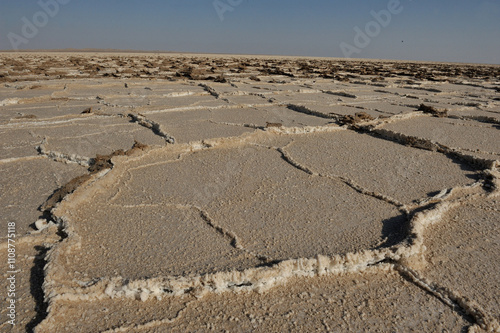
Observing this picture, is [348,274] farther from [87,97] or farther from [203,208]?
[87,97]

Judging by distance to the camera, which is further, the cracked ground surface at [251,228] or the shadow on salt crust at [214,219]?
the shadow on salt crust at [214,219]

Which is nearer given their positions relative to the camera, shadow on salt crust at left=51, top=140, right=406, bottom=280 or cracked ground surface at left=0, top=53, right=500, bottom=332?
cracked ground surface at left=0, top=53, right=500, bottom=332

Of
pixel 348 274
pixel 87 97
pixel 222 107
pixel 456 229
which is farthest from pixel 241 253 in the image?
pixel 87 97

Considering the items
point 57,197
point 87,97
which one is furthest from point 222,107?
point 57,197

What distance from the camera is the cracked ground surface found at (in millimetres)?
1282

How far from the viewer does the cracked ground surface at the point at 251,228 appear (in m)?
1.28

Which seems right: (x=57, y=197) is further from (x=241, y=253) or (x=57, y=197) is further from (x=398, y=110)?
(x=398, y=110)

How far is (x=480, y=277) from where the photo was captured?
4.88ft

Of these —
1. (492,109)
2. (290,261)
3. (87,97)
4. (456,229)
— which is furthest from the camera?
(87,97)

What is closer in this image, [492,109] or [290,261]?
[290,261]

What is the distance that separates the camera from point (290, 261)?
58.0 inches

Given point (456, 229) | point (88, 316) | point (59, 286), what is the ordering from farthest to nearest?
point (456, 229), point (59, 286), point (88, 316)

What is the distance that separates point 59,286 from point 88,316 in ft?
0.64

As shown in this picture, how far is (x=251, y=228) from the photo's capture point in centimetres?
182
